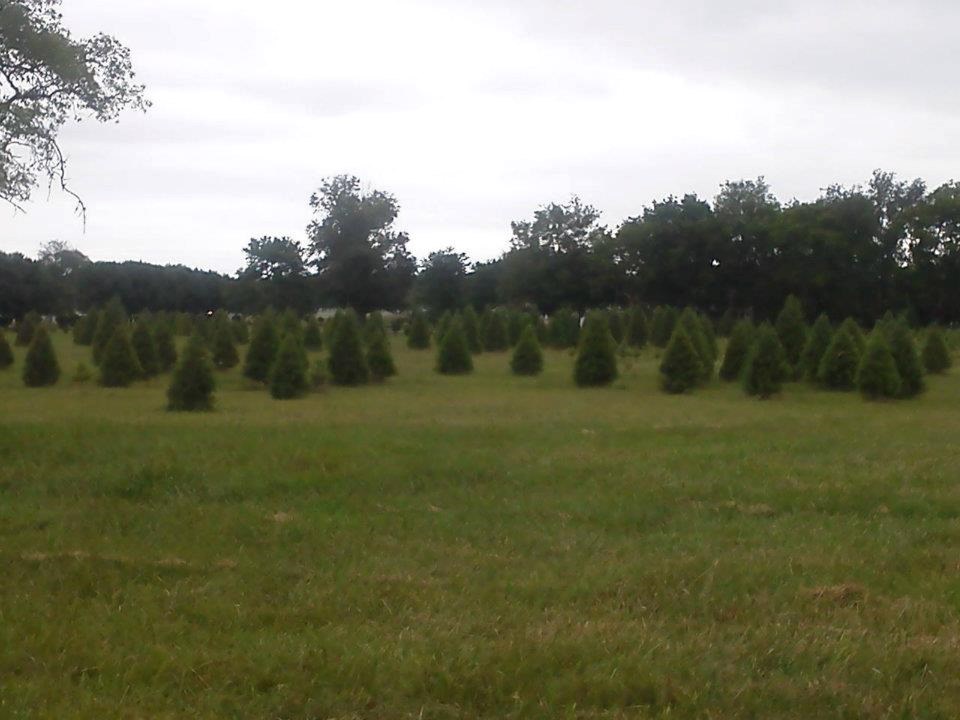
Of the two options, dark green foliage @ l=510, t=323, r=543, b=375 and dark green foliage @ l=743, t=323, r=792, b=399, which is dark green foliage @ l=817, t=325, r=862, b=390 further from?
dark green foliage @ l=510, t=323, r=543, b=375

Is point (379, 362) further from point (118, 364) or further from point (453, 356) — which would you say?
point (118, 364)

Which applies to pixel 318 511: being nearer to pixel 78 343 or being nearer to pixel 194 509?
pixel 194 509

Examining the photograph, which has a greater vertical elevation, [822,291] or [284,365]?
[822,291]

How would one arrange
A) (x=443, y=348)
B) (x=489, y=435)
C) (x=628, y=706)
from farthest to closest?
(x=443, y=348)
(x=489, y=435)
(x=628, y=706)

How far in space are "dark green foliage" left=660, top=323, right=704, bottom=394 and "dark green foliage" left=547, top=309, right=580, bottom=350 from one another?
14180 mm

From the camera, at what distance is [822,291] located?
4744 cm

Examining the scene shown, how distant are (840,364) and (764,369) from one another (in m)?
2.35

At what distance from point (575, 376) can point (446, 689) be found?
19488mm

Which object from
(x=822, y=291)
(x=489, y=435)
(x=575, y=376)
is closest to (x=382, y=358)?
(x=575, y=376)

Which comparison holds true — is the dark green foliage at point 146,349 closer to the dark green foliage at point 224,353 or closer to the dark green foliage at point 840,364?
the dark green foliage at point 224,353

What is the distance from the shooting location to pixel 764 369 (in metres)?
20.7

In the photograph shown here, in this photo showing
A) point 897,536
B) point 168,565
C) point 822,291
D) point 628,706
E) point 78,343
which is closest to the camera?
point 628,706

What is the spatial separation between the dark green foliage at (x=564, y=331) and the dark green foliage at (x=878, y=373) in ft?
54.7

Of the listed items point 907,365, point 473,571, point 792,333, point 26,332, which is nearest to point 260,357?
point 792,333
